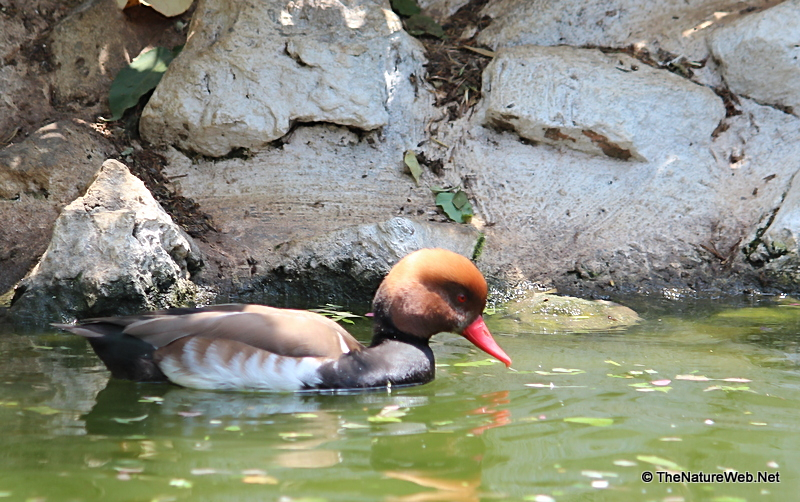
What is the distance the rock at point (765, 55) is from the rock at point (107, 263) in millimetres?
6020

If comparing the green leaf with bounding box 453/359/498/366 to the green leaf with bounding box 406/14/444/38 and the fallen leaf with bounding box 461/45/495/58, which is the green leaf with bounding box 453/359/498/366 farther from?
the green leaf with bounding box 406/14/444/38

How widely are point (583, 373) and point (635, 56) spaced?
5.50m

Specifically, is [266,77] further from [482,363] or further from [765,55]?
[765,55]

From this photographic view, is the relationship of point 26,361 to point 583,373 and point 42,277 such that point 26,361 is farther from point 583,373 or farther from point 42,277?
point 583,373

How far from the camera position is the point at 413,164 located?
8.58 m

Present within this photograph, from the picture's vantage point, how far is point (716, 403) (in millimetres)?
4137

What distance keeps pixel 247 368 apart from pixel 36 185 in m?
4.48

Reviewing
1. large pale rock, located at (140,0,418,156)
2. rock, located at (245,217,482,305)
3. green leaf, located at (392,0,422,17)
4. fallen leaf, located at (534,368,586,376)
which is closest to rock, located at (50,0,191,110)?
large pale rock, located at (140,0,418,156)

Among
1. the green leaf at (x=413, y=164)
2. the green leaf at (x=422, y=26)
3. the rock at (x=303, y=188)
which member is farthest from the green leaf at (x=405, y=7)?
the green leaf at (x=413, y=164)

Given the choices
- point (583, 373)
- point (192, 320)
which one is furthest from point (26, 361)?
point (583, 373)

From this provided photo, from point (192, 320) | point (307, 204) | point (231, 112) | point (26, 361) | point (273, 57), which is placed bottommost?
point (26, 361)

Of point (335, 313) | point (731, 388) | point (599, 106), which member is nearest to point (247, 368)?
point (335, 313)

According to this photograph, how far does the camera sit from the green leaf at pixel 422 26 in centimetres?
983

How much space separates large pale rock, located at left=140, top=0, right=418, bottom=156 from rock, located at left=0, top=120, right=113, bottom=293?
0.82 meters
